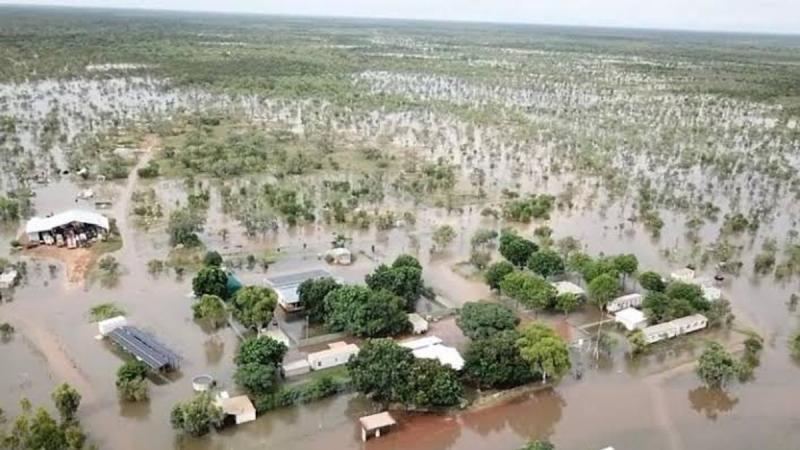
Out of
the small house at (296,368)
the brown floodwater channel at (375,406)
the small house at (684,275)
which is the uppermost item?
the small house at (684,275)

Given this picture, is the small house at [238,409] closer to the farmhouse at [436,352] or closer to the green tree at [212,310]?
the farmhouse at [436,352]

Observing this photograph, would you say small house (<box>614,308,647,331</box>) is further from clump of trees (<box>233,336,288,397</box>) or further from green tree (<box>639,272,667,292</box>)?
clump of trees (<box>233,336,288,397</box>)

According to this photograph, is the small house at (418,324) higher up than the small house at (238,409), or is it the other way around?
the small house at (418,324)

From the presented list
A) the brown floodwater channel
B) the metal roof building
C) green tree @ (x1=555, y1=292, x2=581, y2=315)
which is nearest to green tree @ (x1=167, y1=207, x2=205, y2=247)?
the brown floodwater channel

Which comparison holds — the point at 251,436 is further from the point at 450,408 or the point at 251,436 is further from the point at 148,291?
the point at 148,291

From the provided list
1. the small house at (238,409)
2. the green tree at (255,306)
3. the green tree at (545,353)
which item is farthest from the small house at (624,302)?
the small house at (238,409)

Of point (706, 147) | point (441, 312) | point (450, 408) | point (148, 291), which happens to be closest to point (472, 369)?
point (450, 408)
